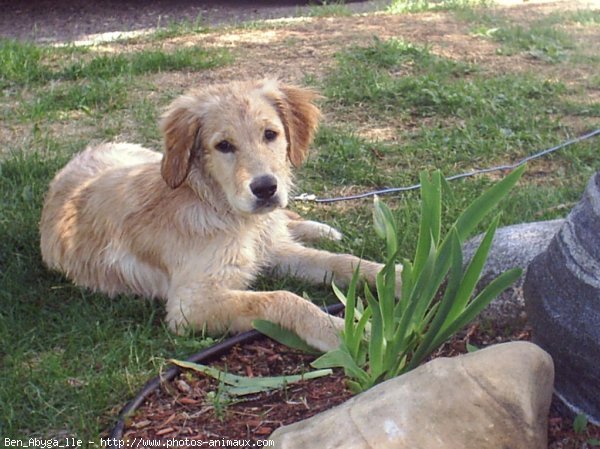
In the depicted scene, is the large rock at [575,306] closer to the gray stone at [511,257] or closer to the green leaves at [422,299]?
the green leaves at [422,299]

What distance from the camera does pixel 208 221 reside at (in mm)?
4531

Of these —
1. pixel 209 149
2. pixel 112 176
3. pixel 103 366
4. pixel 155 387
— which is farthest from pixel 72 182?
pixel 155 387

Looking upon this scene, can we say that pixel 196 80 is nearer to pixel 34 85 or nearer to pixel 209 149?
pixel 34 85

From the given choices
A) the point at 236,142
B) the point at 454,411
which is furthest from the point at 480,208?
the point at 236,142

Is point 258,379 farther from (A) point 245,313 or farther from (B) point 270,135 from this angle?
(B) point 270,135

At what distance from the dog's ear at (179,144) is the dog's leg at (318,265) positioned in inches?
30.2

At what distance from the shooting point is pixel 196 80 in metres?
7.72

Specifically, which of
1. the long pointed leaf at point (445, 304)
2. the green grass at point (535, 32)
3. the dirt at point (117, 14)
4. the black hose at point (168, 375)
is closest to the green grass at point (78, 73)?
the dirt at point (117, 14)

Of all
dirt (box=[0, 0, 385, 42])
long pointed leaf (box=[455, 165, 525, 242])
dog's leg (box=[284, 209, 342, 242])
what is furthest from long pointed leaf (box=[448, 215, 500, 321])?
dirt (box=[0, 0, 385, 42])

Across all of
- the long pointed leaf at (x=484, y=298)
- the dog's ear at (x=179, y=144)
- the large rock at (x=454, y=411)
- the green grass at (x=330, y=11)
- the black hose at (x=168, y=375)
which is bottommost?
the black hose at (x=168, y=375)

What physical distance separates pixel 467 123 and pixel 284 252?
8.14 feet

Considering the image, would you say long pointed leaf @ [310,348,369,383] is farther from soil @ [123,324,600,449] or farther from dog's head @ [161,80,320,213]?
dog's head @ [161,80,320,213]

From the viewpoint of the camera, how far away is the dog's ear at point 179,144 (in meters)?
4.39

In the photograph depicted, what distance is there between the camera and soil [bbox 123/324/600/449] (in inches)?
124
